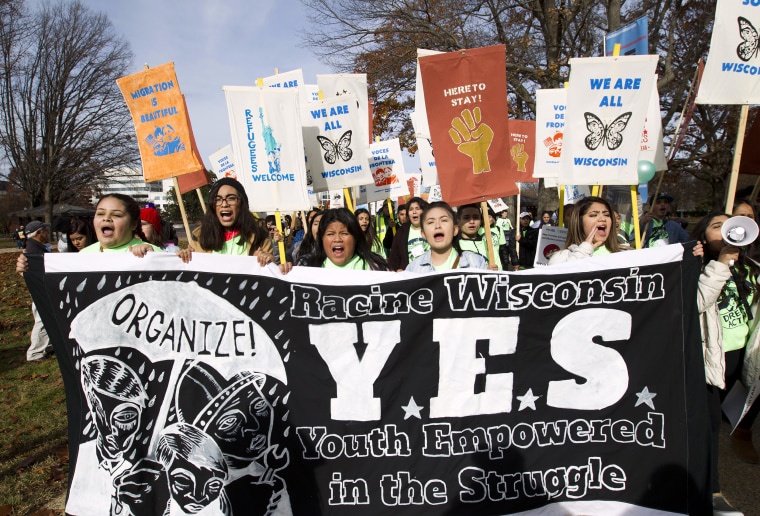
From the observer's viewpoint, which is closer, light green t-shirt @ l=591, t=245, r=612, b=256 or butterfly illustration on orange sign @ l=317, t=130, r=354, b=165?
light green t-shirt @ l=591, t=245, r=612, b=256

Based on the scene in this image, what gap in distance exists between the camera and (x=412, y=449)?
274cm

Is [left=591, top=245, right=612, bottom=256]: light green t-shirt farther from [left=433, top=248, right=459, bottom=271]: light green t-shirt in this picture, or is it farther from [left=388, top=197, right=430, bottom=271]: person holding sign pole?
[left=388, top=197, right=430, bottom=271]: person holding sign pole

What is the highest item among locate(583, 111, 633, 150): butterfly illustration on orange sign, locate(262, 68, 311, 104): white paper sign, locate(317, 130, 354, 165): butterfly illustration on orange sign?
locate(262, 68, 311, 104): white paper sign

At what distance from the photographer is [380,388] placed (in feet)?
9.18

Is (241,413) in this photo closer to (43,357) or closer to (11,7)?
(43,357)

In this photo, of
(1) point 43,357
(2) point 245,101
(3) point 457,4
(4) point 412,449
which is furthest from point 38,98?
(4) point 412,449

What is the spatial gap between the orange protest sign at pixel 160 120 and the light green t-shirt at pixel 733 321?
4.05 metres

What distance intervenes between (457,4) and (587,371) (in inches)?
577

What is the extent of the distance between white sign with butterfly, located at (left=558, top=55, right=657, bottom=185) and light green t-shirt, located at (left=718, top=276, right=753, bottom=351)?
1032 mm

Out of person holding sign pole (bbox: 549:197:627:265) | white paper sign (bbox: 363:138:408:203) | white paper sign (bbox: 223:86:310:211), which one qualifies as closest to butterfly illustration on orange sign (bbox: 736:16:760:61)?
person holding sign pole (bbox: 549:197:627:265)

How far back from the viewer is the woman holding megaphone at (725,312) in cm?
287

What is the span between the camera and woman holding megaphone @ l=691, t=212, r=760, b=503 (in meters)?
2.87

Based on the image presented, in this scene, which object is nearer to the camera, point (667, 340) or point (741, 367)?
point (667, 340)

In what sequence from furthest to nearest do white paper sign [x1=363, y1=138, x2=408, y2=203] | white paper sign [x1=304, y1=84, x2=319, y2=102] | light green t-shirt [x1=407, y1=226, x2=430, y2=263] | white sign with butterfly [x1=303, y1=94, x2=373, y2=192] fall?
white paper sign [x1=363, y1=138, x2=408, y2=203], white paper sign [x1=304, y1=84, x2=319, y2=102], white sign with butterfly [x1=303, y1=94, x2=373, y2=192], light green t-shirt [x1=407, y1=226, x2=430, y2=263]
